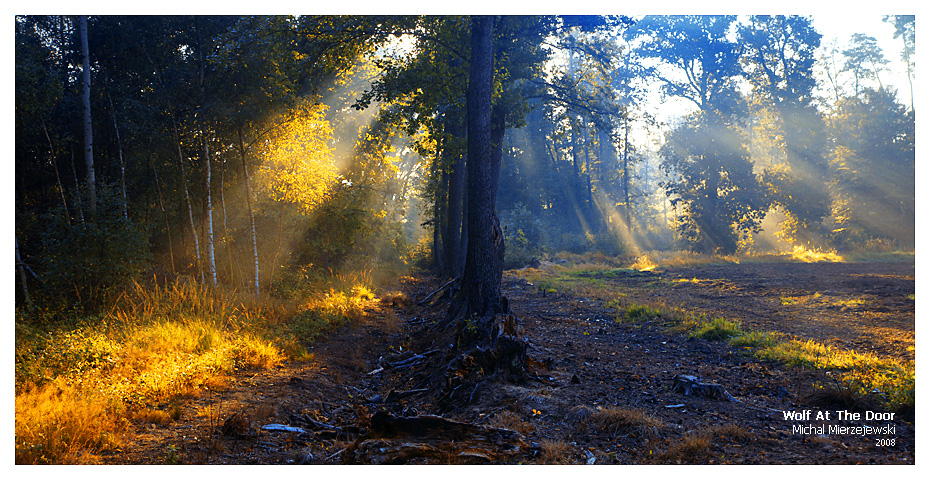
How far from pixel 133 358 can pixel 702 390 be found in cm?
703

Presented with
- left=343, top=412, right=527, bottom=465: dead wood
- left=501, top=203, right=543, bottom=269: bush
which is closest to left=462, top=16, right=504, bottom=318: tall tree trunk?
left=343, top=412, right=527, bottom=465: dead wood

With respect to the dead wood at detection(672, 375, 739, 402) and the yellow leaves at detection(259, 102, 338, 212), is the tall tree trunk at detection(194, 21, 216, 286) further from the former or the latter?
the dead wood at detection(672, 375, 739, 402)

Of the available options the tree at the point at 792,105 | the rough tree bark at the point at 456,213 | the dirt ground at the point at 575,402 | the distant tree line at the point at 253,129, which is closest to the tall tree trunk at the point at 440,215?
the distant tree line at the point at 253,129

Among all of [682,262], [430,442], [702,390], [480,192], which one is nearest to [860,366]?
[702,390]

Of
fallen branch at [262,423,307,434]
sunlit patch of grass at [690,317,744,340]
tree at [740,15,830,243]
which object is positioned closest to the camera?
fallen branch at [262,423,307,434]

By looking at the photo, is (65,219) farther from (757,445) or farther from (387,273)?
(387,273)

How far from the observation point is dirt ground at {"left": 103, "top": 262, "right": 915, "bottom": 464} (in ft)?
14.0

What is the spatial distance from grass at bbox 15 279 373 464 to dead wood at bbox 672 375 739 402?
5.55 meters

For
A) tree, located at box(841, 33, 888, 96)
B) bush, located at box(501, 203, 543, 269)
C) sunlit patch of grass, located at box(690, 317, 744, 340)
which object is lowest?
sunlit patch of grass, located at box(690, 317, 744, 340)

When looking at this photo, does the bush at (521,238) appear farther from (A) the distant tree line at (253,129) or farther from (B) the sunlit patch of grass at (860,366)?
(B) the sunlit patch of grass at (860,366)

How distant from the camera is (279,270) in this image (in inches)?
590

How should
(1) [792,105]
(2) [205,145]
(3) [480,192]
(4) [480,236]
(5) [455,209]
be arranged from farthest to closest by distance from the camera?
(1) [792,105]
(5) [455,209]
(2) [205,145]
(3) [480,192]
(4) [480,236]

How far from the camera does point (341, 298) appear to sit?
1375 centimetres

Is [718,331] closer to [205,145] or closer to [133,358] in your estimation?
[133,358]
